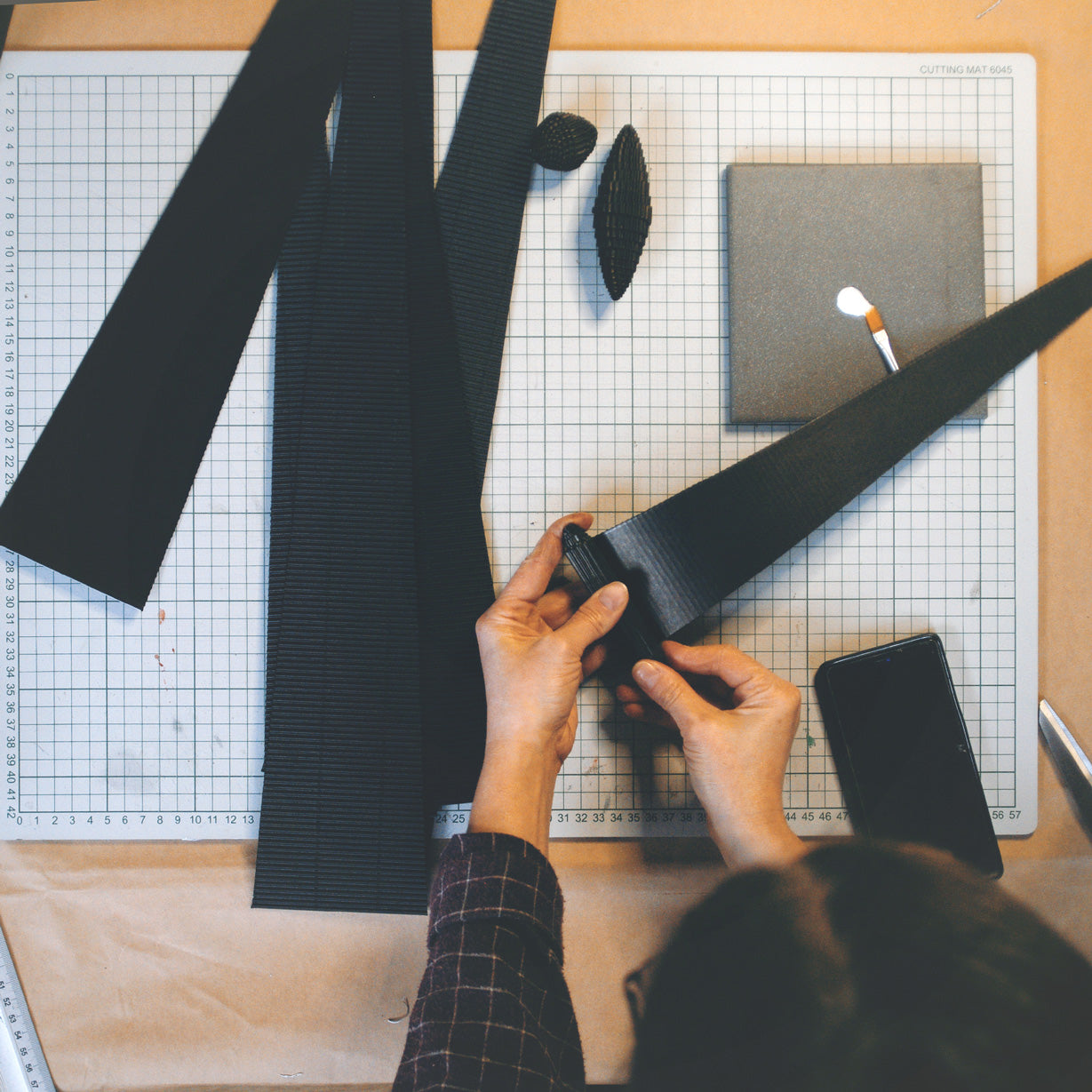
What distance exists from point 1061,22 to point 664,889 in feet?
3.04

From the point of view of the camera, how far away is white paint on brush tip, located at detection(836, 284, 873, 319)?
0.68 meters

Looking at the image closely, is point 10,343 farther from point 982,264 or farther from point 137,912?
point 982,264

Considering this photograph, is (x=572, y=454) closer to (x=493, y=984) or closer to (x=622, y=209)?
(x=622, y=209)

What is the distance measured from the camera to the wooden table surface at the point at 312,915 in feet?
2.27

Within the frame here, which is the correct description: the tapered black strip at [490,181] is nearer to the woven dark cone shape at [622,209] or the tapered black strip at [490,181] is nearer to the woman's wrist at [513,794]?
the woven dark cone shape at [622,209]

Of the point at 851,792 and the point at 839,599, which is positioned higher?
the point at 839,599

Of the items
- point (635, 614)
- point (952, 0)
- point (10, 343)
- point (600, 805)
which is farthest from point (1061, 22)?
point (10, 343)

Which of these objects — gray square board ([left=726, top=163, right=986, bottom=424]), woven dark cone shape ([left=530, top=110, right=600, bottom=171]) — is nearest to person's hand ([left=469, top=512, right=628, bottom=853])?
gray square board ([left=726, top=163, right=986, bottom=424])

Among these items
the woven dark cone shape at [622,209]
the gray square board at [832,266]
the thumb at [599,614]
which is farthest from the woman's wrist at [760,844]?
the woven dark cone shape at [622,209]

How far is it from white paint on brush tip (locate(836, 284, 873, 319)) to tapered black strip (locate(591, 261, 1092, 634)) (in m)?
0.07

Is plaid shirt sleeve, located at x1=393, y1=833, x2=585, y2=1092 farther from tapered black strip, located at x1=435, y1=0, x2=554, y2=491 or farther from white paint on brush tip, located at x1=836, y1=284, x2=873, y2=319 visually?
white paint on brush tip, located at x1=836, y1=284, x2=873, y2=319

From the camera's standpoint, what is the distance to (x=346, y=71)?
2.27 feet

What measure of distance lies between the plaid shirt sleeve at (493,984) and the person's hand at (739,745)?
0.16m

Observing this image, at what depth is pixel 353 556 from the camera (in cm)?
68
